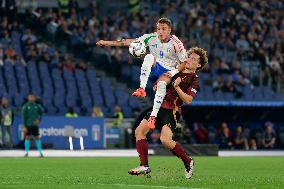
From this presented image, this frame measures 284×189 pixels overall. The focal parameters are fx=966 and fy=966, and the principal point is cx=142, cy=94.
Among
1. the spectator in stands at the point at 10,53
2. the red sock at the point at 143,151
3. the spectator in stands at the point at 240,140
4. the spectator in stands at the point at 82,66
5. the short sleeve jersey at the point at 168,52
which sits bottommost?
the spectator in stands at the point at 240,140

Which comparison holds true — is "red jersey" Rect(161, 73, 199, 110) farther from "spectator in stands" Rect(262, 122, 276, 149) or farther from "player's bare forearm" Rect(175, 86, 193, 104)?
"spectator in stands" Rect(262, 122, 276, 149)

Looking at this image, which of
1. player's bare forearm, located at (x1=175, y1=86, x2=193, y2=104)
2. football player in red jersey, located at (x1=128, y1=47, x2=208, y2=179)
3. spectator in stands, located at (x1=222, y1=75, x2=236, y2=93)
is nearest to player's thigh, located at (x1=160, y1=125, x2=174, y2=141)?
football player in red jersey, located at (x1=128, y1=47, x2=208, y2=179)

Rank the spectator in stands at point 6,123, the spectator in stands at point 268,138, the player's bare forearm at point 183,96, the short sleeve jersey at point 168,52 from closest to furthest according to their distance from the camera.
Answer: the player's bare forearm at point 183,96 < the short sleeve jersey at point 168,52 < the spectator in stands at point 6,123 < the spectator in stands at point 268,138

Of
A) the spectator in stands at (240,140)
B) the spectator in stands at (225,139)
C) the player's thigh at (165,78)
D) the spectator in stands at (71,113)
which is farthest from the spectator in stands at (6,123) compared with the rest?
the player's thigh at (165,78)

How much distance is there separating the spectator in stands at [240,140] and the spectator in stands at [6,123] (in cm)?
988

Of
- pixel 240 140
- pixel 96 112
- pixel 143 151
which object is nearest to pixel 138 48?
pixel 143 151

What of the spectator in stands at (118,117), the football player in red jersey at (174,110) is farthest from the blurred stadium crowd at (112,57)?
the football player in red jersey at (174,110)

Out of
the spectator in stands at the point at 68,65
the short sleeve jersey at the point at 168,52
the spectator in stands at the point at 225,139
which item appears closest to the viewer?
the short sleeve jersey at the point at 168,52

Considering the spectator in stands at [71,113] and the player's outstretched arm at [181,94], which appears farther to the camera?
the spectator in stands at [71,113]

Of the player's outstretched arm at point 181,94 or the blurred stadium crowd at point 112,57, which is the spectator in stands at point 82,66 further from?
the player's outstretched arm at point 181,94

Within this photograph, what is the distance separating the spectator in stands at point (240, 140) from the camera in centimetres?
3997

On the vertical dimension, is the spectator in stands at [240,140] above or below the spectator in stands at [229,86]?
below

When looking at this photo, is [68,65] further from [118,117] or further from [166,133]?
[166,133]

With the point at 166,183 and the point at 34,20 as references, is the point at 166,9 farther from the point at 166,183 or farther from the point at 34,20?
the point at 166,183
